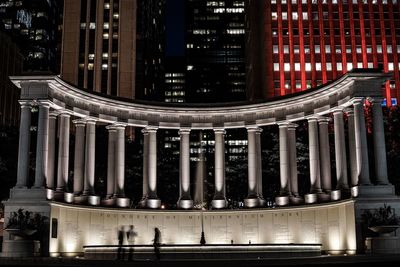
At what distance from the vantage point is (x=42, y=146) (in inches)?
2270

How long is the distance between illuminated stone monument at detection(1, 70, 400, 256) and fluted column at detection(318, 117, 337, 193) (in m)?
0.13

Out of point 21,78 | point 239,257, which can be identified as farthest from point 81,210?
point 239,257

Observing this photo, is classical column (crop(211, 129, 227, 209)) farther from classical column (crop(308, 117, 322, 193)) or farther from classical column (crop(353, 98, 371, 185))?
classical column (crop(353, 98, 371, 185))

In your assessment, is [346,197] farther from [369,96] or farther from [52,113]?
[52,113]

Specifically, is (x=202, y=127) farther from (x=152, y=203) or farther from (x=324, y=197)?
(x=324, y=197)

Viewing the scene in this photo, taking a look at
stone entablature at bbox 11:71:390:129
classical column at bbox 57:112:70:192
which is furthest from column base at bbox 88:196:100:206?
stone entablature at bbox 11:71:390:129

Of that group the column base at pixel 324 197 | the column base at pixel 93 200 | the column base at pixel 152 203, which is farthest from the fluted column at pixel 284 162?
the column base at pixel 93 200

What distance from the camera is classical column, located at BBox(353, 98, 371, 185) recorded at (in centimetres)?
5713

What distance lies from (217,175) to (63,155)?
22.2 m

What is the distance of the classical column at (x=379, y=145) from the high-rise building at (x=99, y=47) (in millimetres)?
127318

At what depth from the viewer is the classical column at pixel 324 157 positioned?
67.0 metres

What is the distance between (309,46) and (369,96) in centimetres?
12531

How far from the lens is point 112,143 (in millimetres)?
73312

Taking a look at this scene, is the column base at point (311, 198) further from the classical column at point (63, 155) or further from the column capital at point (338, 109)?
the classical column at point (63, 155)
